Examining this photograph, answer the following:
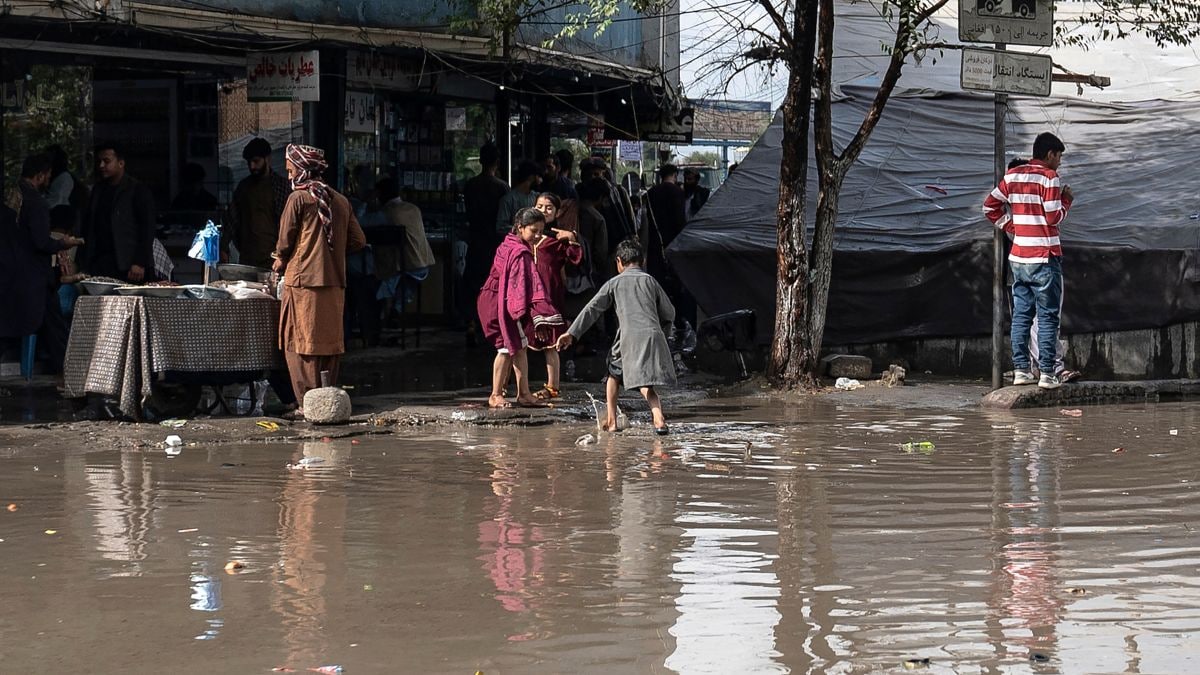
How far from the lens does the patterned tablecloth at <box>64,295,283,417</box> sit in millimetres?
10859

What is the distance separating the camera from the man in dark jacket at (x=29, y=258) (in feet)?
40.5

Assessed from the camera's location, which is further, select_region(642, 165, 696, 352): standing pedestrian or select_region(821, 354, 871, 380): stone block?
select_region(642, 165, 696, 352): standing pedestrian

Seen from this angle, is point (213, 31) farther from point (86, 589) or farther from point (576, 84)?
point (86, 589)

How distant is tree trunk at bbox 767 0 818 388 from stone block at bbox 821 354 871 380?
0.75 meters

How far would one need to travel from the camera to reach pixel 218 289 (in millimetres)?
11258

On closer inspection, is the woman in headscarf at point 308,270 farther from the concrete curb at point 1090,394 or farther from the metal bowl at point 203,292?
the concrete curb at point 1090,394

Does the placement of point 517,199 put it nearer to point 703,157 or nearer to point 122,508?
point 122,508

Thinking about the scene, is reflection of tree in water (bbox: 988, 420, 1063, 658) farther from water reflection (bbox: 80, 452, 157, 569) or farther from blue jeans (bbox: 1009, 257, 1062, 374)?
water reflection (bbox: 80, 452, 157, 569)

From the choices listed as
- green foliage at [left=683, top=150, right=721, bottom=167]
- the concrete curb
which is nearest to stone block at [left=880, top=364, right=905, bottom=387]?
the concrete curb

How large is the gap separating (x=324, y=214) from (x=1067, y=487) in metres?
5.31

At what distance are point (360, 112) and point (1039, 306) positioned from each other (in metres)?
8.43

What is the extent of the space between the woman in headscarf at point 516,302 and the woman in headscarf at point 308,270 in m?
1.20

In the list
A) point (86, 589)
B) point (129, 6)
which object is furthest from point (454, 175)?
point (86, 589)

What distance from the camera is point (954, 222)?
15.9 meters
